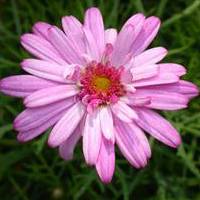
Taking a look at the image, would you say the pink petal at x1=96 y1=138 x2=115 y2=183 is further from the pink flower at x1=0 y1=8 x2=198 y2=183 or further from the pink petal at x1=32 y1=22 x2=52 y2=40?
the pink petal at x1=32 y1=22 x2=52 y2=40

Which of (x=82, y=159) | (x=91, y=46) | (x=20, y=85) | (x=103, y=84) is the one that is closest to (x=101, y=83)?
(x=103, y=84)

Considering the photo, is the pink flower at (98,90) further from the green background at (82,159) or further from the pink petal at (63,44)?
the green background at (82,159)

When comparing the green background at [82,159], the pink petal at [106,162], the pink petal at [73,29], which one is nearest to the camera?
the pink petal at [106,162]

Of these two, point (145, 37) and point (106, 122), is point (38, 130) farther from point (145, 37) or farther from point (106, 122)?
point (145, 37)

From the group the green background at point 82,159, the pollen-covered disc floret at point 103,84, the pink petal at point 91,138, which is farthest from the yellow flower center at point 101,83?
the green background at point 82,159

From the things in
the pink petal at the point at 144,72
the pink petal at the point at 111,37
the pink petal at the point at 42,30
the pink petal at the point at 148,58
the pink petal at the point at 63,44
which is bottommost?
the pink petal at the point at 144,72

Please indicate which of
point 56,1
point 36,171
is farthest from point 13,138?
point 56,1
